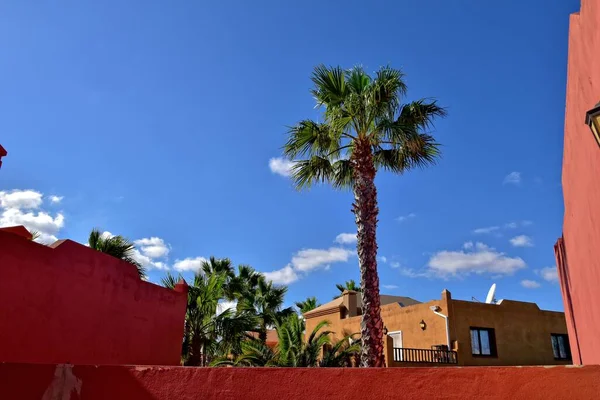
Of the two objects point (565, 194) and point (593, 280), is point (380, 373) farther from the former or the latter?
point (565, 194)

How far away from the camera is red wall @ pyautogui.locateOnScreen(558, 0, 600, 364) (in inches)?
170

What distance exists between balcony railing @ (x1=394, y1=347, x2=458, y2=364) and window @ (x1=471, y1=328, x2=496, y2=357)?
1.31 m

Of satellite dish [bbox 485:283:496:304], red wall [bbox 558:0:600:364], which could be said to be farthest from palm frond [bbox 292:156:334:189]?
satellite dish [bbox 485:283:496:304]

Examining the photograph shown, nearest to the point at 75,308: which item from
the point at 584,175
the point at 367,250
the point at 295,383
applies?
the point at 367,250

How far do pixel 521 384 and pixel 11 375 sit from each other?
12.7 feet

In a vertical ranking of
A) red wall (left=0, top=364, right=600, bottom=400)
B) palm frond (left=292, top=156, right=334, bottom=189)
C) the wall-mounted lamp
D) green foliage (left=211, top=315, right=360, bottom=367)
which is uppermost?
palm frond (left=292, top=156, right=334, bottom=189)

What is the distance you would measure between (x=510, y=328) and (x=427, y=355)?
4937mm

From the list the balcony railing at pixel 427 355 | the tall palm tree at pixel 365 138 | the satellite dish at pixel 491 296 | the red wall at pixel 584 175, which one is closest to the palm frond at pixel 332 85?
the tall palm tree at pixel 365 138

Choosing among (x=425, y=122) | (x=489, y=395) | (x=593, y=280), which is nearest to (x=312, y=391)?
(x=489, y=395)

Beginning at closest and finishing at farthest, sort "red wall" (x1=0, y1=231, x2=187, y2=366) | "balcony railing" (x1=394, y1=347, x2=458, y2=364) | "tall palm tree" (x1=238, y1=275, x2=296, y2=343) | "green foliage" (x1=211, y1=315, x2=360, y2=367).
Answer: "red wall" (x1=0, y1=231, x2=187, y2=366) < "green foliage" (x1=211, y1=315, x2=360, y2=367) < "balcony railing" (x1=394, y1=347, x2=458, y2=364) < "tall palm tree" (x1=238, y1=275, x2=296, y2=343)

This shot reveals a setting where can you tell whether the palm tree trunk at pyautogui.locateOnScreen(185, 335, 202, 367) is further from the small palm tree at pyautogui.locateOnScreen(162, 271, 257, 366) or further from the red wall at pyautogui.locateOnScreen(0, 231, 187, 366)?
the red wall at pyautogui.locateOnScreen(0, 231, 187, 366)

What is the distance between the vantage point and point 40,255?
779 centimetres

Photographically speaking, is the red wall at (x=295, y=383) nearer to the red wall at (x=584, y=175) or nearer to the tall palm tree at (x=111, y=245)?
the red wall at (x=584, y=175)

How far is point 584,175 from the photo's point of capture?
5.52m
